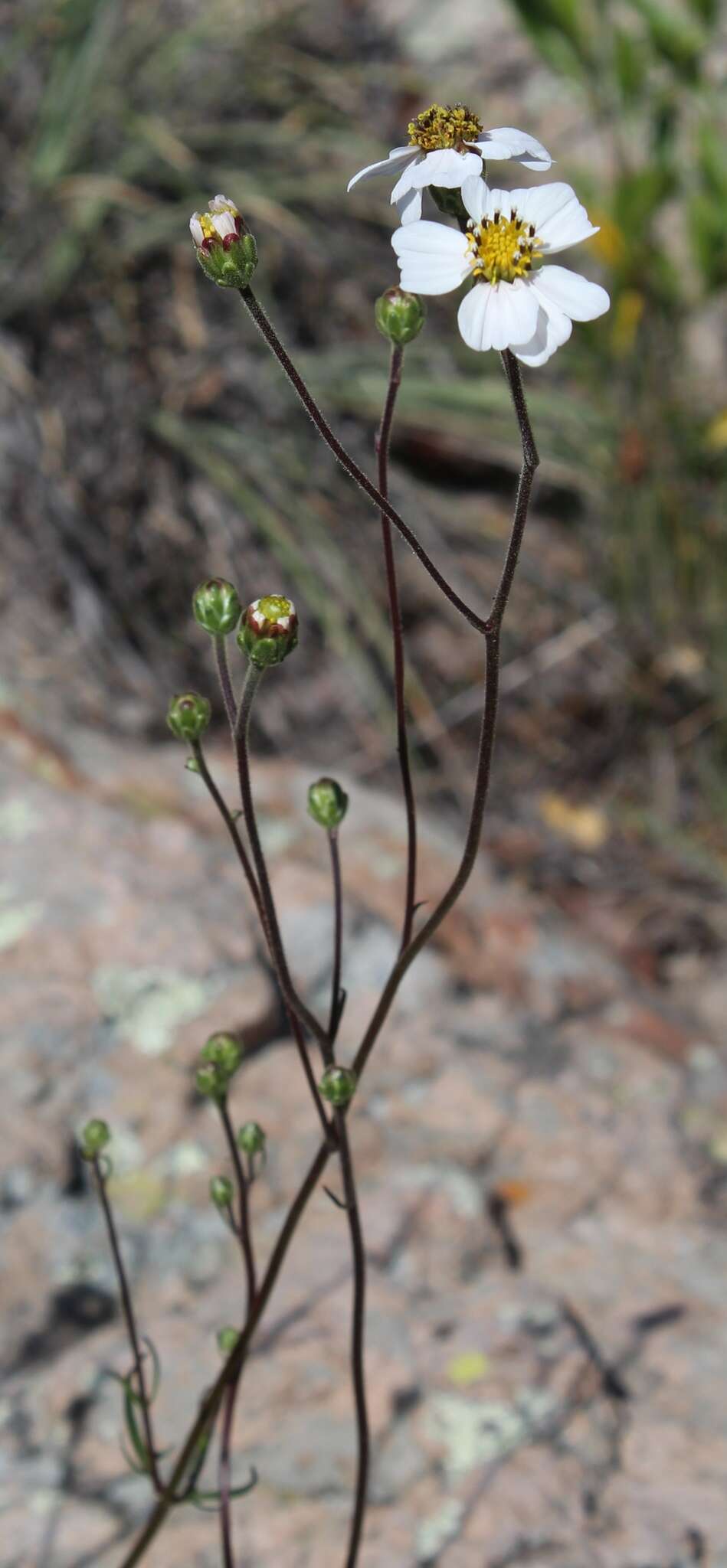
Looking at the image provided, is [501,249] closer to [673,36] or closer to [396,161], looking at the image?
[396,161]

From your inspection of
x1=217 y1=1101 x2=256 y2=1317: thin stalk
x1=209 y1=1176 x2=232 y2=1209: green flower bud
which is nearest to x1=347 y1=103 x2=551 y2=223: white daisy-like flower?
x1=217 y1=1101 x2=256 y2=1317: thin stalk

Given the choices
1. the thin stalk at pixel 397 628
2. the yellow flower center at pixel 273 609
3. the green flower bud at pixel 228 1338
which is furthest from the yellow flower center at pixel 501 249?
the green flower bud at pixel 228 1338

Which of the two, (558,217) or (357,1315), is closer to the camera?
(558,217)

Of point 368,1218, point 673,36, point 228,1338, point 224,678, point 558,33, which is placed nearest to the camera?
point 224,678

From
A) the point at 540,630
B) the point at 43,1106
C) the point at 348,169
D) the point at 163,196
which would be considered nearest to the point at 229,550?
the point at 540,630

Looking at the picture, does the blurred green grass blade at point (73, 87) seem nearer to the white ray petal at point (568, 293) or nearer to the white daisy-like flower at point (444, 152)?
the white daisy-like flower at point (444, 152)

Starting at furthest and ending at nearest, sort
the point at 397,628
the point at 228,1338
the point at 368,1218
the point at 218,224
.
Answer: the point at 368,1218, the point at 228,1338, the point at 397,628, the point at 218,224

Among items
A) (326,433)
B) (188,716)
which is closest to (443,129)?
(326,433)
